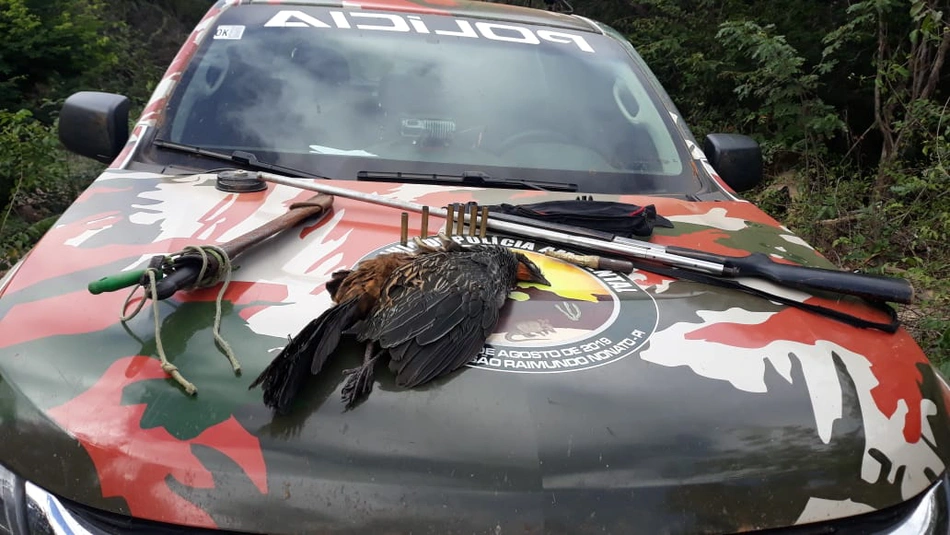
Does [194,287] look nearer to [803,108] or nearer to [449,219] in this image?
[449,219]

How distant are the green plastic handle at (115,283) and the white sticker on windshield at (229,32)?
1590mm

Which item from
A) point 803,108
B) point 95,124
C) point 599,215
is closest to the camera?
point 599,215

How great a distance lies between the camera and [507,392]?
1304mm

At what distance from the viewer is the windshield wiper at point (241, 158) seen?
233cm

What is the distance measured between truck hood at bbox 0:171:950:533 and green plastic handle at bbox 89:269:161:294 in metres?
0.07

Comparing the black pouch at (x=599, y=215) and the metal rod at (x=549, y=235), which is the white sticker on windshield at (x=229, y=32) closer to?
the metal rod at (x=549, y=235)

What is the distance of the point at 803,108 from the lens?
698cm

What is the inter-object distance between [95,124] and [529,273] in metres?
1.82

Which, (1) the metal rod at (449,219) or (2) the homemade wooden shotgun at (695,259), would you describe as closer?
(2) the homemade wooden shotgun at (695,259)

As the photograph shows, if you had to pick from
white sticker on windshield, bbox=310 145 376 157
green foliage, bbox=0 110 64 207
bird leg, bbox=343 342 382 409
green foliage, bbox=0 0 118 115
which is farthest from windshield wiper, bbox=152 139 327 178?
green foliage, bbox=0 0 118 115

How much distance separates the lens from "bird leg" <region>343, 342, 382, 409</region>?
1276mm

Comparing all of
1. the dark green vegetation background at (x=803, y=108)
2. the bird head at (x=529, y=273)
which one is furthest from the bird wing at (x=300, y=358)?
the dark green vegetation background at (x=803, y=108)

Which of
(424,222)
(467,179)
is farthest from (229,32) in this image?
(424,222)

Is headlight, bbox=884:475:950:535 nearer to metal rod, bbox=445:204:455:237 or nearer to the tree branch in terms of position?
metal rod, bbox=445:204:455:237
